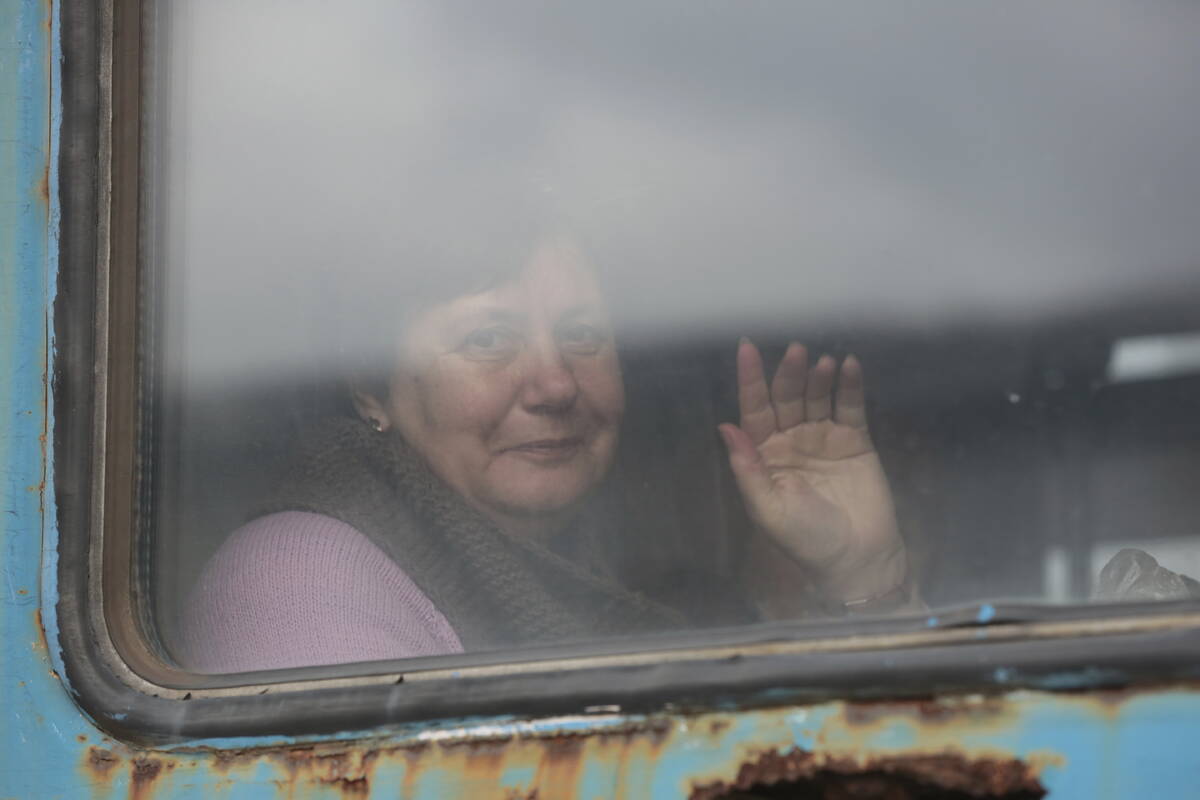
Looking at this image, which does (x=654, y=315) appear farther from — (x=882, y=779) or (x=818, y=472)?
(x=882, y=779)

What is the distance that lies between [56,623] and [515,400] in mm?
498

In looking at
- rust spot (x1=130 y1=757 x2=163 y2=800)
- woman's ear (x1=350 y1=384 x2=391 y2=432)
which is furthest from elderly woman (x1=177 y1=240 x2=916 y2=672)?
rust spot (x1=130 y1=757 x2=163 y2=800)

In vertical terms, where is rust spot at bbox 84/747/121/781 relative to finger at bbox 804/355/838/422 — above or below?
below

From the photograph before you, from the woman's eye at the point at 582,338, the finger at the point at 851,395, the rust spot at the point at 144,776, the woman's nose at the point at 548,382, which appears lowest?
the rust spot at the point at 144,776

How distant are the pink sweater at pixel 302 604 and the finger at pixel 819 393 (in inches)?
16.2

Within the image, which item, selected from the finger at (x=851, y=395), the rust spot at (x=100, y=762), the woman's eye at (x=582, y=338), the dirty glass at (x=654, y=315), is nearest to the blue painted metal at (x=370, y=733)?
the rust spot at (x=100, y=762)

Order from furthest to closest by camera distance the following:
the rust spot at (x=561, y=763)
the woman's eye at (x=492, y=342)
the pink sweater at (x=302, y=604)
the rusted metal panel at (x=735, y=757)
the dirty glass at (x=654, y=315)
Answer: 1. the woman's eye at (x=492, y=342)
2. the pink sweater at (x=302, y=604)
3. the dirty glass at (x=654, y=315)
4. the rust spot at (x=561, y=763)
5. the rusted metal panel at (x=735, y=757)

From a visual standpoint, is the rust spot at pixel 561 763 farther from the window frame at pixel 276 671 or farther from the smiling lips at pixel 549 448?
the smiling lips at pixel 549 448

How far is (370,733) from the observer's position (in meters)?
0.97

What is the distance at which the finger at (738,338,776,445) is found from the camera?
3.59 ft

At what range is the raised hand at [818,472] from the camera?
1.06 meters

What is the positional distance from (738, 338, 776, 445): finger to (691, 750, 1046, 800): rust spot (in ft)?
1.22

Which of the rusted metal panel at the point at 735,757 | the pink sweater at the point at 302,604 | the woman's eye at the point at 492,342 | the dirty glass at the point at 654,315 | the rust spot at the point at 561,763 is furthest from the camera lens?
the woman's eye at the point at 492,342

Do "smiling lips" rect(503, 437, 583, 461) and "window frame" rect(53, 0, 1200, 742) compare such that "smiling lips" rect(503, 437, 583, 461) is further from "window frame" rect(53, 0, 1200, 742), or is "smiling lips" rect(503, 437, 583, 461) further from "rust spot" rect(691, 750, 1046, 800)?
"rust spot" rect(691, 750, 1046, 800)
